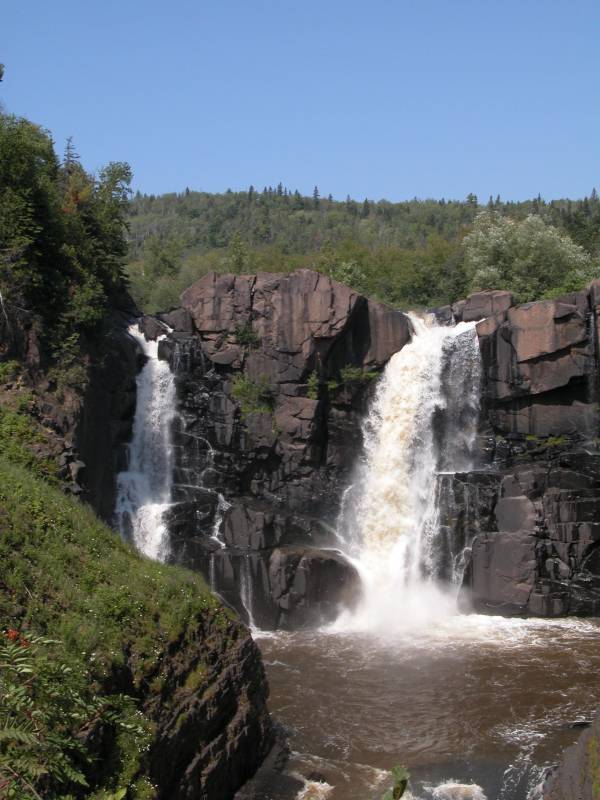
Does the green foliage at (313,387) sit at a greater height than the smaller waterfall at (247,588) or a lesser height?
greater

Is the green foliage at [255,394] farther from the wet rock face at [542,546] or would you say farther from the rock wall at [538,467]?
the wet rock face at [542,546]

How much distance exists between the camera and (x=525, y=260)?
136 feet

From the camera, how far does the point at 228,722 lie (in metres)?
13.9

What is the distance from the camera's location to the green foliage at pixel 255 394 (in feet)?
98.9

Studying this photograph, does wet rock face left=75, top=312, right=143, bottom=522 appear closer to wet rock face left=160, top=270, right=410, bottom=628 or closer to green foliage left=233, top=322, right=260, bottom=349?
wet rock face left=160, top=270, right=410, bottom=628

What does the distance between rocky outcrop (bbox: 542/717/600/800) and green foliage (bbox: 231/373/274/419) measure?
65.9 feet

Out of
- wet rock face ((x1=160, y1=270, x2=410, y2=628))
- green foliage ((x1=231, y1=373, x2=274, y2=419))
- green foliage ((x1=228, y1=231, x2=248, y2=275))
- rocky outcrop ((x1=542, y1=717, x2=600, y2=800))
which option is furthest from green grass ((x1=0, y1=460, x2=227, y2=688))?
green foliage ((x1=228, y1=231, x2=248, y2=275))

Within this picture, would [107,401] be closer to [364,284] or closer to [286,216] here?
[364,284]

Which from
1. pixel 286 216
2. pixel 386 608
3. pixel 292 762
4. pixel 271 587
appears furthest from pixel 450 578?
pixel 286 216

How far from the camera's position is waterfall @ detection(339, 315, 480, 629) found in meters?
27.4

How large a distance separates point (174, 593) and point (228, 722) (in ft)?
8.08

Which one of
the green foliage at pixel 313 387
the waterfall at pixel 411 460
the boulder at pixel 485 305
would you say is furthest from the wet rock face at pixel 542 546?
the green foliage at pixel 313 387

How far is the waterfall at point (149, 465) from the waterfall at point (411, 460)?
6792 mm

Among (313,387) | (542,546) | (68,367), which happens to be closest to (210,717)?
(68,367)
